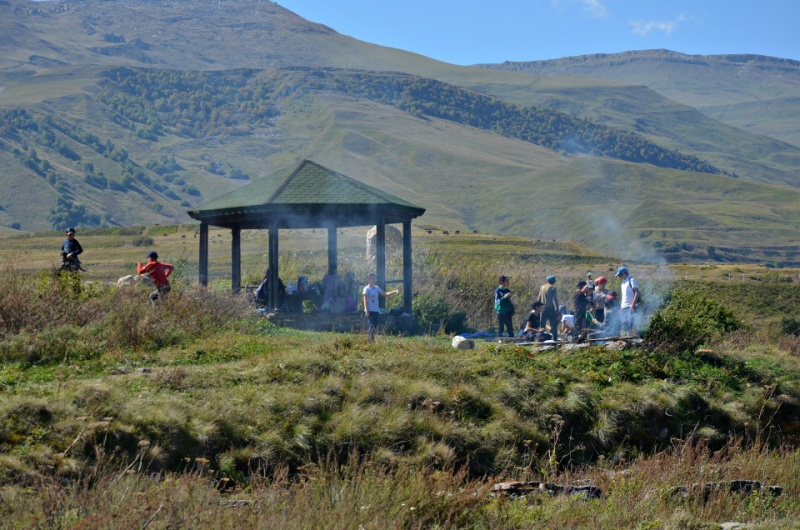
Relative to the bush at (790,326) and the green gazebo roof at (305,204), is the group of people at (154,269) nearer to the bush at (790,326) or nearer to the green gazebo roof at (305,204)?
the green gazebo roof at (305,204)

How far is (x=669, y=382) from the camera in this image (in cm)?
1405

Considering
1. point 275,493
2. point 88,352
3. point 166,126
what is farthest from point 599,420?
point 166,126

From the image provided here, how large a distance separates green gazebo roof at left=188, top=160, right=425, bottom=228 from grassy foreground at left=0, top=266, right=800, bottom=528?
264cm

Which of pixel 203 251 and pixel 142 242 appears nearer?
pixel 203 251

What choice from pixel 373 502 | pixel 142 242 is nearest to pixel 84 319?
pixel 373 502

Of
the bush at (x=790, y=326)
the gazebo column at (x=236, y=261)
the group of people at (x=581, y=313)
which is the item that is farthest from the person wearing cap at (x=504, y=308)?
the bush at (x=790, y=326)

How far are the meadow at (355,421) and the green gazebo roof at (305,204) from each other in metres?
2.39

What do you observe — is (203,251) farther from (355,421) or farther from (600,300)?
(355,421)

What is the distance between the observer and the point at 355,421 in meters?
11.2

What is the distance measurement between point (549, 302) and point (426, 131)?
521 feet

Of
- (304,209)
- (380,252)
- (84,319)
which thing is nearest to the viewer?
(84,319)

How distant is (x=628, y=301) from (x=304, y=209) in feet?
21.7

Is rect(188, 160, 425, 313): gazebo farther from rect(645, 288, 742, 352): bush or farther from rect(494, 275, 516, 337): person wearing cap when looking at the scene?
rect(645, 288, 742, 352): bush

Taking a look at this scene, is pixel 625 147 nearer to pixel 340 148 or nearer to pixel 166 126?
pixel 340 148
